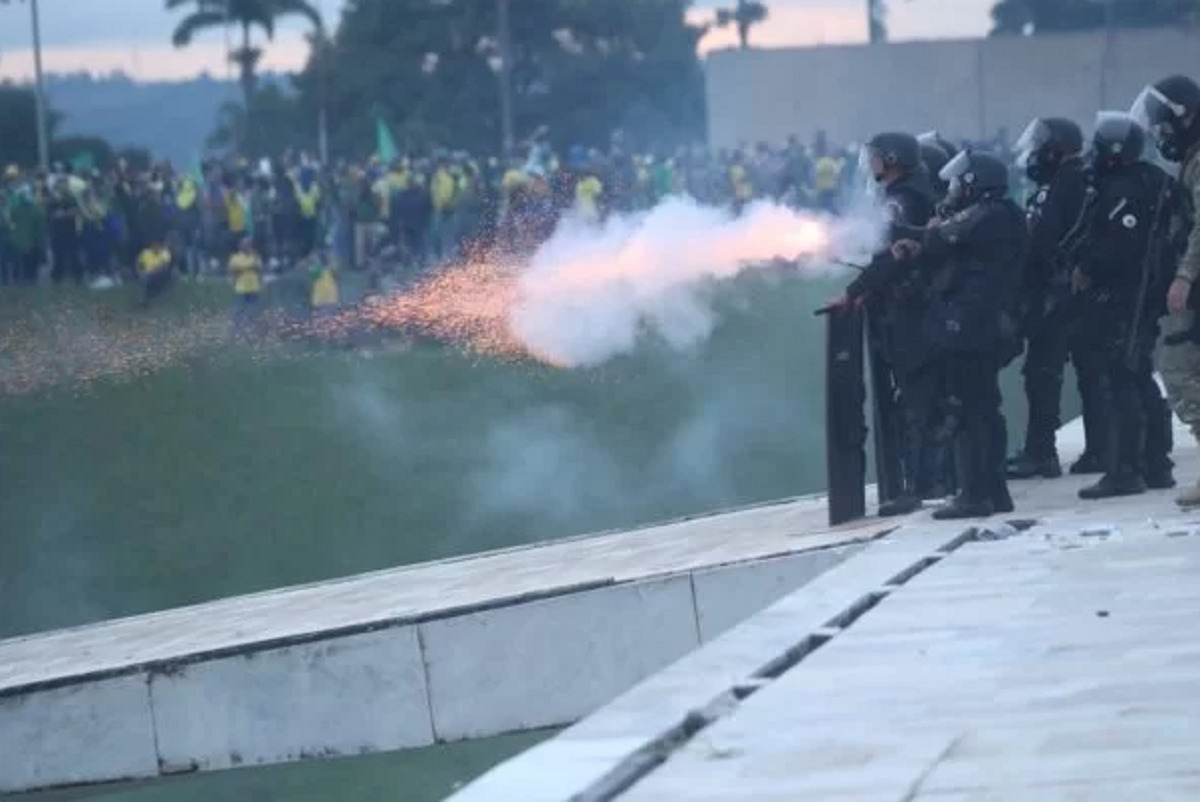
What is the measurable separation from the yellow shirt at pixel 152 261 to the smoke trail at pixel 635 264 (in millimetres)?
13310

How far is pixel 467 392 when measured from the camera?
2633 centimetres

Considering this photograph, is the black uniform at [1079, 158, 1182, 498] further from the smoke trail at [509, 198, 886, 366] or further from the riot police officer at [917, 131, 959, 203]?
the smoke trail at [509, 198, 886, 366]

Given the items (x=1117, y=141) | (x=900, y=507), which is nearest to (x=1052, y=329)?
(x=1117, y=141)

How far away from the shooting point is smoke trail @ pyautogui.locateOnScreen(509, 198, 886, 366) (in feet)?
53.0

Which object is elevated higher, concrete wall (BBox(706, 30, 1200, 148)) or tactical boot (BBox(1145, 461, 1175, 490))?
concrete wall (BBox(706, 30, 1200, 148))

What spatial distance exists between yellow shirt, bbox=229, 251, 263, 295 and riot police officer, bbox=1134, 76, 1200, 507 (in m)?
19.4

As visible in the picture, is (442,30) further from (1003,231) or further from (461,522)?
(1003,231)

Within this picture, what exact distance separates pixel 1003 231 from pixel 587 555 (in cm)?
299

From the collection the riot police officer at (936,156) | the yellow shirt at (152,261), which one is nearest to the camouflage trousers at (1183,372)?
the riot police officer at (936,156)

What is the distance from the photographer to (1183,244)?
488 inches

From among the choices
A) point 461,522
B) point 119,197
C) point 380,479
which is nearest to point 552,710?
point 461,522

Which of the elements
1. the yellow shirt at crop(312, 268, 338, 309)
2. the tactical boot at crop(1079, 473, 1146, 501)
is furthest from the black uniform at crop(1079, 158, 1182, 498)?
the yellow shirt at crop(312, 268, 338, 309)

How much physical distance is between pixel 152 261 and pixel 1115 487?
20901 mm

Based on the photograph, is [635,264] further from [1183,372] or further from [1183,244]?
[1183,372]
